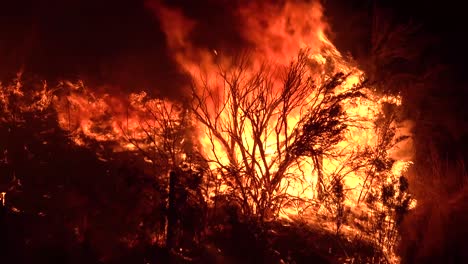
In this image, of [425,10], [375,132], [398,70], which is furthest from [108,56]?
[425,10]

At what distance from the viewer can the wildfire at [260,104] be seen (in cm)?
1166

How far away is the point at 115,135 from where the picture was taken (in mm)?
12062

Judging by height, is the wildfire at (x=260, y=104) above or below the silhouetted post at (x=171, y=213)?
above

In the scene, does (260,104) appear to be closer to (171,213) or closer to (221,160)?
(221,160)

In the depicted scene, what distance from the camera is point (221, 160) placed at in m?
12.0

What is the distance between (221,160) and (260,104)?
194 centimetres

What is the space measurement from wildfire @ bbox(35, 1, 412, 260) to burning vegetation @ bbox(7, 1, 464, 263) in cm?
4

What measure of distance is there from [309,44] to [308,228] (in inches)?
225

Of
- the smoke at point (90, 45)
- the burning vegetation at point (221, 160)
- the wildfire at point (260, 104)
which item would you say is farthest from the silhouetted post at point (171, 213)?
the smoke at point (90, 45)

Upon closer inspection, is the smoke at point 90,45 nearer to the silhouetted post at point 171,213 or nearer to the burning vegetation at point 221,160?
the burning vegetation at point 221,160

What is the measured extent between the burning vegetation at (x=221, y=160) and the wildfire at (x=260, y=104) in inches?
1.6

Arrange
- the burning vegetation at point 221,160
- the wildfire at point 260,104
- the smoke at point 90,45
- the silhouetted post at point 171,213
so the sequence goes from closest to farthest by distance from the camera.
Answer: the silhouetted post at point 171,213, the burning vegetation at point 221,160, the wildfire at point 260,104, the smoke at point 90,45

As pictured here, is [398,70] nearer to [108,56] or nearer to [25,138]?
[108,56]

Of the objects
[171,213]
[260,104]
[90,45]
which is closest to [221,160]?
[260,104]
